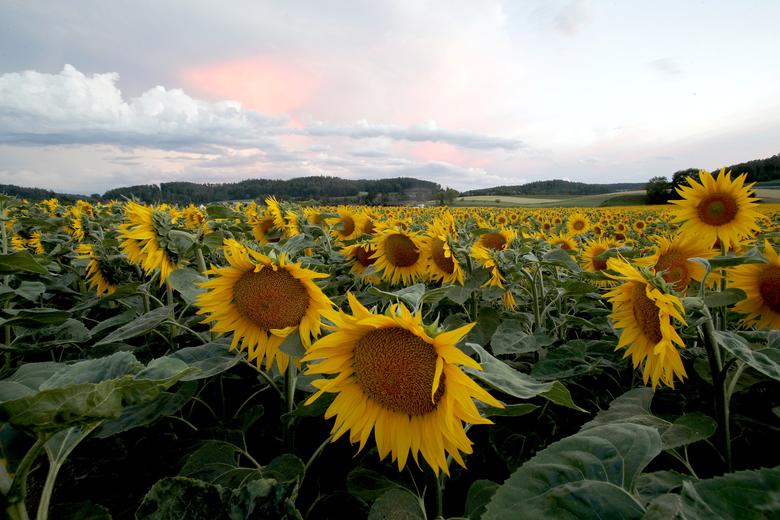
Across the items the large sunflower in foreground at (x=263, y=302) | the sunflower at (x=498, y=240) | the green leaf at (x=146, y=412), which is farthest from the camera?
the sunflower at (x=498, y=240)

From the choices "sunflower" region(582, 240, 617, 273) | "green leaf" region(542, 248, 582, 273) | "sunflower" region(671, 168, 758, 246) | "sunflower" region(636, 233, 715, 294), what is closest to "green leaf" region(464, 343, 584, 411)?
"green leaf" region(542, 248, 582, 273)

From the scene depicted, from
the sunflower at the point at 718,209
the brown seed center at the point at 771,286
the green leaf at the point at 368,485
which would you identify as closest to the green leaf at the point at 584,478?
the green leaf at the point at 368,485

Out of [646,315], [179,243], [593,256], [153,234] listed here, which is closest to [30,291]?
[153,234]

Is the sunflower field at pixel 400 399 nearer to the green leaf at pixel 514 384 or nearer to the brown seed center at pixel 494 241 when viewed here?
the green leaf at pixel 514 384

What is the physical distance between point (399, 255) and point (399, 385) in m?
2.25

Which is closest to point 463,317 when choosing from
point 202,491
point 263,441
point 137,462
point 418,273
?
point 418,273

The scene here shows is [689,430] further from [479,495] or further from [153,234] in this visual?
[153,234]

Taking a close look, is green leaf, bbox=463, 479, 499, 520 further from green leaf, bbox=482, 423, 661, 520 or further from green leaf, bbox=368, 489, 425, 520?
green leaf, bbox=482, 423, 661, 520

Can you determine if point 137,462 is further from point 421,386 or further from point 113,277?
point 113,277

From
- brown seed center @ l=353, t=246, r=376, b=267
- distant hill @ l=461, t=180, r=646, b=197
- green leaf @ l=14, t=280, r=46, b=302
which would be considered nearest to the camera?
green leaf @ l=14, t=280, r=46, b=302

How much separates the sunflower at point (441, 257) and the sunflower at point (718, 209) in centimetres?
208

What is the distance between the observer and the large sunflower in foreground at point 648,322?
158 centimetres

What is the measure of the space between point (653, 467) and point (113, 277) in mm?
3999

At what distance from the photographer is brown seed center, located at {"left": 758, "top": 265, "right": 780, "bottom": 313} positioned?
7.47 feet
